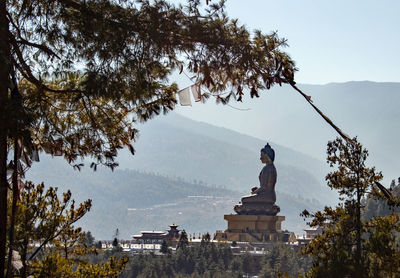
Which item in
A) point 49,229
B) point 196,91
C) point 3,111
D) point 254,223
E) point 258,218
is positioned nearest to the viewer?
point 3,111

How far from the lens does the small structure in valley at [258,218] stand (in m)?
48.0

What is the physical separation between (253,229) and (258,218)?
68cm

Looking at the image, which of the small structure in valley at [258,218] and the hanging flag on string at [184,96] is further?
the small structure in valley at [258,218]

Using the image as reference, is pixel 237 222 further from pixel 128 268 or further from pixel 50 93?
pixel 50 93

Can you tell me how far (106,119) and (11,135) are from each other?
6.83 ft

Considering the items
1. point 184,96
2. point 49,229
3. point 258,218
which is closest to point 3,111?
point 184,96

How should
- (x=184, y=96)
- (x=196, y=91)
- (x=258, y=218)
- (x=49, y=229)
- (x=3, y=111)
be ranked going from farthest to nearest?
(x=258, y=218) < (x=49, y=229) < (x=196, y=91) < (x=184, y=96) < (x=3, y=111)

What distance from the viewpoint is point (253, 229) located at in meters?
48.3

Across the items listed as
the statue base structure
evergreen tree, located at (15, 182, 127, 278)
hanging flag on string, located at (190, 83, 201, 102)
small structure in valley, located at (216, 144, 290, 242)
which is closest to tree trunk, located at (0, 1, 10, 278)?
evergreen tree, located at (15, 182, 127, 278)

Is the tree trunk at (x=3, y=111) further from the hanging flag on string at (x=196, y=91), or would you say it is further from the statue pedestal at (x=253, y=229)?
the statue pedestal at (x=253, y=229)

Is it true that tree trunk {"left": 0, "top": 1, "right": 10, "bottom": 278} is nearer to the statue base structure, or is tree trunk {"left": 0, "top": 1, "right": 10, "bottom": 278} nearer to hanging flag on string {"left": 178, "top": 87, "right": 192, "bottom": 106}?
hanging flag on string {"left": 178, "top": 87, "right": 192, "bottom": 106}

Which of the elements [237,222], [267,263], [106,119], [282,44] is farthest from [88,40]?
[237,222]

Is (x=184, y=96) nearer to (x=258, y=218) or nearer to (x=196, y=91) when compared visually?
(x=196, y=91)

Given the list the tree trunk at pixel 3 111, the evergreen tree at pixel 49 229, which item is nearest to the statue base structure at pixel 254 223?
the evergreen tree at pixel 49 229
